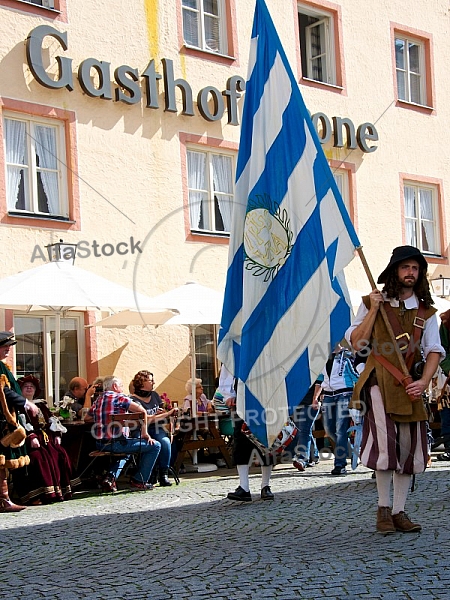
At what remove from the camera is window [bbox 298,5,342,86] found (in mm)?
20750

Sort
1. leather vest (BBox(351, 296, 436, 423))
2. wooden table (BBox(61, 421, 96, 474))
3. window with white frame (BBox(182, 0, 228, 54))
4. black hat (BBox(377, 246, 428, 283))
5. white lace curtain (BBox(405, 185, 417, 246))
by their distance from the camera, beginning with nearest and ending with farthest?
leather vest (BBox(351, 296, 436, 423)) < black hat (BBox(377, 246, 428, 283)) < wooden table (BBox(61, 421, 96, 474)) < window with white frame (BBox(182, 0, 228, 54)) < white lace curtain (BBox(405, 185, 417, 246))

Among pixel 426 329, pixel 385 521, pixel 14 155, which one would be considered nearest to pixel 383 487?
pixel 385 521

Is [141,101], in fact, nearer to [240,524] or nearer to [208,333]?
[208,333]

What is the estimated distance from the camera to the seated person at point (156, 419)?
42.2 feet

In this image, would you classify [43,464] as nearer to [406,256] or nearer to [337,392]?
[337,392]

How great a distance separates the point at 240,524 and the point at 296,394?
153 centimetres

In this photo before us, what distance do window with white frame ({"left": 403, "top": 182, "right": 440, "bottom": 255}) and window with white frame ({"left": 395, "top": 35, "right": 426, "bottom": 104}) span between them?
1961mm

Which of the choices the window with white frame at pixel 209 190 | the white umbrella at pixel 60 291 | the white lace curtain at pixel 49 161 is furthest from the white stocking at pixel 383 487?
the window with white frame at pixel 209 190

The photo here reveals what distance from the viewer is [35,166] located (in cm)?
1597

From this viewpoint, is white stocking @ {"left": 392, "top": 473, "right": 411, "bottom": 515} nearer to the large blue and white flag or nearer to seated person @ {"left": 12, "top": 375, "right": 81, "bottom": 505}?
the large blue and white flag

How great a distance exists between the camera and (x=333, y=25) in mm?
20922

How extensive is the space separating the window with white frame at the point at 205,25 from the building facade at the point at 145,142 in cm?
3

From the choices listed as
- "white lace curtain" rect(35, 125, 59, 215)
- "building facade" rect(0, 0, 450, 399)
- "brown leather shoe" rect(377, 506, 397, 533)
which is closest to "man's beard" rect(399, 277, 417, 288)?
"brown leather shoe" rect(377, 506, 397, 533)

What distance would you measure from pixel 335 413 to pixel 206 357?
4.86m
